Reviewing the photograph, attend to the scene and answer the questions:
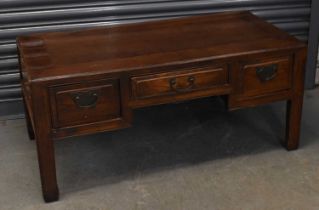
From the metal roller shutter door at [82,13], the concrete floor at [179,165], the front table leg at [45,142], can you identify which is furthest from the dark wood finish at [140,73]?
the metal roller shutter door at [82,13]

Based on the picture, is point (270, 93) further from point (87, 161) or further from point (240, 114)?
point (87, 161)

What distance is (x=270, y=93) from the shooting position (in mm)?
2223

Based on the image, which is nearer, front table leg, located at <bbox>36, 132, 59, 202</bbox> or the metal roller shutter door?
front table leg, located at <bbox>36, 132, 59, 202</bbox>

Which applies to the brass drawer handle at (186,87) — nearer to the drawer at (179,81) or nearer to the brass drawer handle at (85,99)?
the drawer at (179,81)

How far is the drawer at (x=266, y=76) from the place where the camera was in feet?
7.02

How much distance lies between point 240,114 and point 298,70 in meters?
0.58

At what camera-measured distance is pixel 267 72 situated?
216 centimetres

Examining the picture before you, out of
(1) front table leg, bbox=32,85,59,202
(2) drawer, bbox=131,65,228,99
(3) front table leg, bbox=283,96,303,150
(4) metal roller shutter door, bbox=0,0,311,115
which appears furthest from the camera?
(4) metal roller shutter door, bbox=0,0,311,115

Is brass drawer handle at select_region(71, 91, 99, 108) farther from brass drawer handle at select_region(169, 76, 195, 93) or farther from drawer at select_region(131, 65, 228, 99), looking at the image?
brass drawer handle at select_region(169, 76, 195, 93)

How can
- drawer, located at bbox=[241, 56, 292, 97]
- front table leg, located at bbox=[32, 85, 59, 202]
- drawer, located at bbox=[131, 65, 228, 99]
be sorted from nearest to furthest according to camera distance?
front table leg, located at bbox=[32, 85, 59, 202]
drawer, located at bbox=[131, 65, 228, 99]
drawer, located at bbox=[241, 56, 292, 97]

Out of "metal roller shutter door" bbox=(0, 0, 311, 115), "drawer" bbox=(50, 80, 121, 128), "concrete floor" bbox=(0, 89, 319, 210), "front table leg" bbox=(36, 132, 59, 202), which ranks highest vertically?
"metal roller shutter door" bbox=(0, 0, 311, 115)

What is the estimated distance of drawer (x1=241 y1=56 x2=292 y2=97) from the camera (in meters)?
2.14

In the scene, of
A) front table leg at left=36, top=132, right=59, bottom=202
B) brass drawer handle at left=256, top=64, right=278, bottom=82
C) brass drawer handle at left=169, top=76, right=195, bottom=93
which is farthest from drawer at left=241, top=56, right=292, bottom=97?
front table leg at left=36, top=132, right=59, bottom=202

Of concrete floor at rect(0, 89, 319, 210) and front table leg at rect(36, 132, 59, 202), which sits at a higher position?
front table leg at rect(36, 132, 59, 202)
